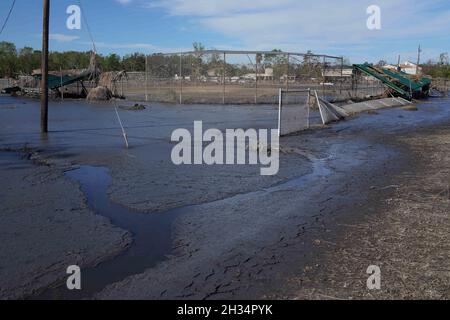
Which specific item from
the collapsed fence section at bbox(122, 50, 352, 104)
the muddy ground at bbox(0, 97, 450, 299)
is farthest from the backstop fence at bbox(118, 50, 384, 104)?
the muddy ground at bbox(0, 97, 450, 299)

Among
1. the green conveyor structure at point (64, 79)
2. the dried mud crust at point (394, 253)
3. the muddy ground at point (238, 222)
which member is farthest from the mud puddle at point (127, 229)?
the green conveyor structure at point (64, 79)

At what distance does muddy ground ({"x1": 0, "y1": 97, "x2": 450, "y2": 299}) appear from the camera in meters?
4.56

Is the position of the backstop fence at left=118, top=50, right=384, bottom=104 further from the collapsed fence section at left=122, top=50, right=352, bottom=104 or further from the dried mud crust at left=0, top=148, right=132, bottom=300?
the dried mud crust at left=0, top=148, right=132, bottom=300

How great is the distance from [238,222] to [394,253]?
7.31ft

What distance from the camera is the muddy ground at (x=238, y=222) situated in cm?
456

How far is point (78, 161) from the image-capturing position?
11.1m

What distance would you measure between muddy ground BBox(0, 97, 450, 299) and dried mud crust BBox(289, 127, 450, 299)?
2cm

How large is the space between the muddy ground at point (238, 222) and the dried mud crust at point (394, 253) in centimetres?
2

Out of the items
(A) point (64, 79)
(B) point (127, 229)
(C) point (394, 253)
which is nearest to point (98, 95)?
(A) point (64, 79)

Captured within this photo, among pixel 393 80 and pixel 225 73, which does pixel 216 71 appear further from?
pixel 393 80

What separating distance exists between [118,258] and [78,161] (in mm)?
6348
